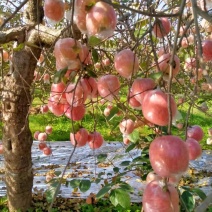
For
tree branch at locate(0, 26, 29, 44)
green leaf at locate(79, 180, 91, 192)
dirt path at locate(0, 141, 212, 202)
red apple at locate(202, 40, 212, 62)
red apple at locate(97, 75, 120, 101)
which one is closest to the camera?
red apple at locate(97, 75, 120, 101)

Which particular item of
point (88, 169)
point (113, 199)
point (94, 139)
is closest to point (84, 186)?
point (113, 199)

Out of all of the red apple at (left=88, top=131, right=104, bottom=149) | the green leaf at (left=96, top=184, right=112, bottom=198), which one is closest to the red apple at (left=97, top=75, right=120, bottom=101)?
the red apple at (left=88, top=131, right=104, bottom=149)

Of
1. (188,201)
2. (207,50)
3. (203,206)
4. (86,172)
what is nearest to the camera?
(203,206)

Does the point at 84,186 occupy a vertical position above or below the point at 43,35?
below

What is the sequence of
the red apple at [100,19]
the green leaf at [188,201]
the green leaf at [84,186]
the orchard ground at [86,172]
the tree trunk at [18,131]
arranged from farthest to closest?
1. the orchard ground at [86,172]
2. the tree trunk at [18,131]
3. the green leaf at [84,186]
4. the green leaf at [188,201]
5. the red apple at [100,19]

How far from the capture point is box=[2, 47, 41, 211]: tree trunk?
74.1 inches

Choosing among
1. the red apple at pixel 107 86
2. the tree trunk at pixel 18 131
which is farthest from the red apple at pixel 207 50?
the tree trunk at pixel 18 131

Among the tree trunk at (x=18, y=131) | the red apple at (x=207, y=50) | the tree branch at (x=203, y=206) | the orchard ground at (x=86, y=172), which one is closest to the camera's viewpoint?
the tree branch at (x=203, y=206)

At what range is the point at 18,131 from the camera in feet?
6.64

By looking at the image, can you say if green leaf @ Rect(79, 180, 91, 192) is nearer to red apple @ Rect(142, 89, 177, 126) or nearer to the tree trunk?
the tree trunk

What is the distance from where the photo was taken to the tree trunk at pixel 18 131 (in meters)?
1.88

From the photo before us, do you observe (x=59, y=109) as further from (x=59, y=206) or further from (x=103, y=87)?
(x=59, y=206)

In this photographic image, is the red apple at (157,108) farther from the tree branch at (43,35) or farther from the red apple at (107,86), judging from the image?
the tree branch at (43,35)

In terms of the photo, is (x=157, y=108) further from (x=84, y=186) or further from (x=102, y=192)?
(x=84, y=186)
